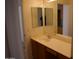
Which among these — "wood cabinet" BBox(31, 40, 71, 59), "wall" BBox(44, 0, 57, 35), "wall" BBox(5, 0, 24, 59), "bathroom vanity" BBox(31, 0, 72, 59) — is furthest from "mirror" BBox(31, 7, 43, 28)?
"wall" BBox(5, 0, 24, 59)

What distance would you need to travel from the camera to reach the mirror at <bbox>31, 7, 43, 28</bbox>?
3.34m

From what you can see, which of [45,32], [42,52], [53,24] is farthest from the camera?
[45,32]

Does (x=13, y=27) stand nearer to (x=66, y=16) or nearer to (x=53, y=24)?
(x=66, y=16)

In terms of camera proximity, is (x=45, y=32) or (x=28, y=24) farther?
(x=45, y=32)

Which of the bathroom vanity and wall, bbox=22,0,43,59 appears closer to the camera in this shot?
the bathroom vanity

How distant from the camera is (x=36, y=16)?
3422 millimetres

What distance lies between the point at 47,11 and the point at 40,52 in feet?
4.00

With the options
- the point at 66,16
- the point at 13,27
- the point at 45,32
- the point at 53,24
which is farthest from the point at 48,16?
the point at 13,27

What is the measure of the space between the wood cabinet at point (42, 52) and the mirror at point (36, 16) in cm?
55

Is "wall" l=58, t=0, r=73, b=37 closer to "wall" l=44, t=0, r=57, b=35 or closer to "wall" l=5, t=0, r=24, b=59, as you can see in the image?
"wall" l=44, t=0, r=57, b=35

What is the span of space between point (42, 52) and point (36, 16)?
3.72 feet

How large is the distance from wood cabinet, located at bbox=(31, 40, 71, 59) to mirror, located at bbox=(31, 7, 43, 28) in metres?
0.55

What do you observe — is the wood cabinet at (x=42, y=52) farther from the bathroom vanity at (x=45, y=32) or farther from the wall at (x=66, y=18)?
the wall at (x=66, y=18)
